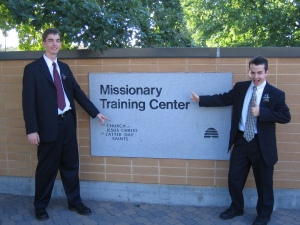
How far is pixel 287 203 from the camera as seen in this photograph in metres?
4.32

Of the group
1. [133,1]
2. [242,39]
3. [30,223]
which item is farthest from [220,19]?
[30,223]

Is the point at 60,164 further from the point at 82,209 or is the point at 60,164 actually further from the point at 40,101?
the point at 40,101

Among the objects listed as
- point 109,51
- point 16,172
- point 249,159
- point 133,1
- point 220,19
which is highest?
point 220,19

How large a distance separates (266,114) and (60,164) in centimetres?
231

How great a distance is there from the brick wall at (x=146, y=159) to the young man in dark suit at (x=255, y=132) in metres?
0.35

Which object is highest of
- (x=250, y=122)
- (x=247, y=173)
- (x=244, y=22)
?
(x=244, y=22)

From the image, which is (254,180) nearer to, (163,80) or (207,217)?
(207,217)

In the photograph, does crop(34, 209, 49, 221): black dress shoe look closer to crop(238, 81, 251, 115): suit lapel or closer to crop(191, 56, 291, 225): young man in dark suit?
crop(191, 56, 291, 225): young man in dark suit

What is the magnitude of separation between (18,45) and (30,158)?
7.85ft

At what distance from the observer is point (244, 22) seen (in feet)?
31.0

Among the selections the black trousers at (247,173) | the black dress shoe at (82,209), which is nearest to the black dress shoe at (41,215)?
the black dress shoe at (82,209)

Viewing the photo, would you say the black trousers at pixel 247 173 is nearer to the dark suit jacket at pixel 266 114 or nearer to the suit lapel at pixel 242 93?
the dark suit jacket at pixel 266 114

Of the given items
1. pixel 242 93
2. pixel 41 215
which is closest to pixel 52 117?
pixel 41 215

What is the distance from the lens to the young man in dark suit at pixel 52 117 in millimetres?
3865
